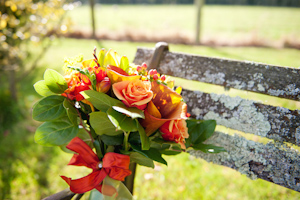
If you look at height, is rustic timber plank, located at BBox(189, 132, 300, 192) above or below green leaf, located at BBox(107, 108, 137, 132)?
below

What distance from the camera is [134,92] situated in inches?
35.5

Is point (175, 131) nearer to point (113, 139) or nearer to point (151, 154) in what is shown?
point (151, 154)

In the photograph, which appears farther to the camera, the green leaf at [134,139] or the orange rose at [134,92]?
the green leaf at [134,139]

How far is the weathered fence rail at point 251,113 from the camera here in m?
1.19

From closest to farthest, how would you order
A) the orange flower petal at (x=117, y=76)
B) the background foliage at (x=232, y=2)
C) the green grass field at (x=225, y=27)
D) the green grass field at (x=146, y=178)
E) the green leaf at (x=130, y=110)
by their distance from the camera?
1. the green leaf at (x=130, y=110)
2. the orange flower petal at (x=117, y=76)
3. the green grass field at (x=146, y=178)
4. the green grass field at (x=225, y=27)
5. the background foliage at (x=232, y=2)

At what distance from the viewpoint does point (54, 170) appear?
8.68 feet

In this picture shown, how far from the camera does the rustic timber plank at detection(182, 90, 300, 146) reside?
1.19 meters

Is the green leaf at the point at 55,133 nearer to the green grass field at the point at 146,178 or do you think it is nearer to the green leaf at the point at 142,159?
the green leaf at the point at 142,159

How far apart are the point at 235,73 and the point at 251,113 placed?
0.24m

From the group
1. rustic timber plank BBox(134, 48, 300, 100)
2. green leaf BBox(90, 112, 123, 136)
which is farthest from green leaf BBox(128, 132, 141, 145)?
rustic timber plank BBox(134, 48, 300, 100)

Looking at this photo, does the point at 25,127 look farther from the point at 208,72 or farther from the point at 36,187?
the point at 208,72

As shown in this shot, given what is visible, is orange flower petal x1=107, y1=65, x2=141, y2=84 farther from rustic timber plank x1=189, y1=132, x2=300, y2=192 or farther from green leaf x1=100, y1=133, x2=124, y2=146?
rustic timber plank x1=189, y1=132, x2=300, y2=192

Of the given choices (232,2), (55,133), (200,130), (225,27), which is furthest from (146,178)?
(232,2)

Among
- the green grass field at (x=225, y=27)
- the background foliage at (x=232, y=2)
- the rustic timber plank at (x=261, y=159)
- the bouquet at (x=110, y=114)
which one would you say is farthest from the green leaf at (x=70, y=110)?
the background foliage at (x=232, y=2)
